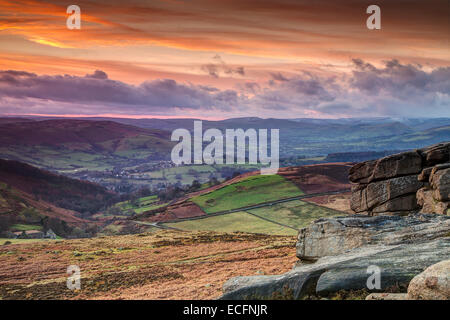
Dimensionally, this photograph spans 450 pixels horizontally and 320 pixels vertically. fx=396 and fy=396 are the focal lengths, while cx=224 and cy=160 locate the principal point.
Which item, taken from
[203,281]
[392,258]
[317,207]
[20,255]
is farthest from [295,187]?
[392,258]

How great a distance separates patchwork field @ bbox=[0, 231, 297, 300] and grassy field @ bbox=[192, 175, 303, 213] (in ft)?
291

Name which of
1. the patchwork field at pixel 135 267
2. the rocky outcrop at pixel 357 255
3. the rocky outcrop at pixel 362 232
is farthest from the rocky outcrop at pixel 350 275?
the patchwork field at pixel 135 267

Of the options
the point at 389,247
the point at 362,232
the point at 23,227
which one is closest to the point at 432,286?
the point at 389,247

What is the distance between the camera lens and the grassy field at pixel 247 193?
527ft

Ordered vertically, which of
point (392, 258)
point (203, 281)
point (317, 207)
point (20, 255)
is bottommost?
point (317, 207)

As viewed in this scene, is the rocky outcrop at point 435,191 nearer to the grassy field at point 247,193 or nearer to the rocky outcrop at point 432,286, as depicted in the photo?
the rocky outcrop at point 432,286

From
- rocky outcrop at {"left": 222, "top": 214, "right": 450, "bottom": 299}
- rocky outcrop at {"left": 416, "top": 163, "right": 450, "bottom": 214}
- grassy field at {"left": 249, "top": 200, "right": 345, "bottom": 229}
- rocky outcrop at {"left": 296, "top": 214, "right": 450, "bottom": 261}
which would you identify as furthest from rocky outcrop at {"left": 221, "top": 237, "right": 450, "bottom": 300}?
grassy field at {"left": 249, "top": 200, "right": 345, "bottom": 229}

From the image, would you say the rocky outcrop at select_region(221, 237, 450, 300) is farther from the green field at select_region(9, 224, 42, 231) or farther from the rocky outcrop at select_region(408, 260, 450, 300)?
the green field at select_region(9, 224, 42, 231)

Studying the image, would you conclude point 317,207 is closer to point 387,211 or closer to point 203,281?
point 387,211

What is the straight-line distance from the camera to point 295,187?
172 metres

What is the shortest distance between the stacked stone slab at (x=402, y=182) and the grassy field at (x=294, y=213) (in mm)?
83815

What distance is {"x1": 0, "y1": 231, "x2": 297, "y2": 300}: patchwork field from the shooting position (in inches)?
1363

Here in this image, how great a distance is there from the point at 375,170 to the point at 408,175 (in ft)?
11.3

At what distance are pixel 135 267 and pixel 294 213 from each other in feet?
327
